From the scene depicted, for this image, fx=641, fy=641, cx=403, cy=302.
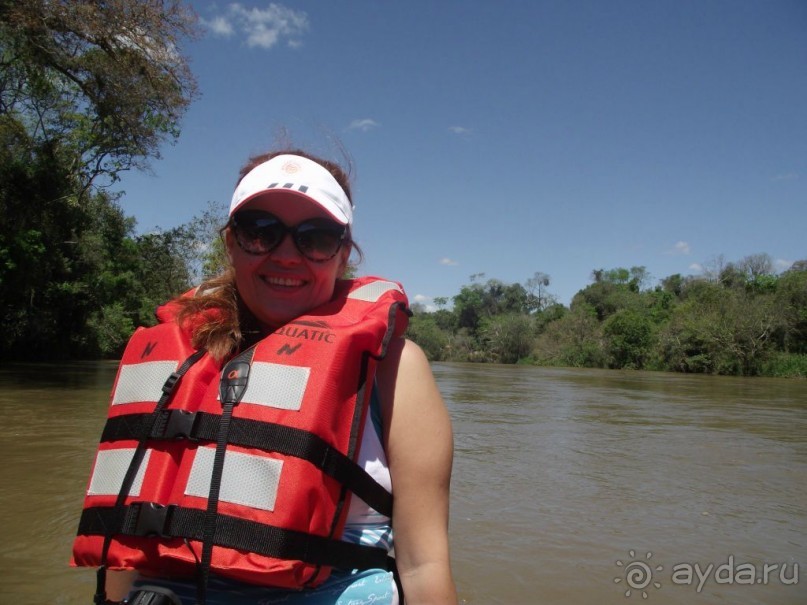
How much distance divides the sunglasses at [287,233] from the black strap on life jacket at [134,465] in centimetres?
32

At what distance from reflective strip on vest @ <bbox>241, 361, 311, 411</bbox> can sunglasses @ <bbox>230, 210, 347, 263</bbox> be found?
283 millimetres

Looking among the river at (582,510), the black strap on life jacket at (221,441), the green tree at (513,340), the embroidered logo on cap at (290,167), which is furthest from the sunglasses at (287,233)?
the green tree at (513,340)

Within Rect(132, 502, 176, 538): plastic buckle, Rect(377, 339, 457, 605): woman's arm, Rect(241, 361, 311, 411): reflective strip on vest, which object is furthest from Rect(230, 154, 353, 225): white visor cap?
Rect(132, 502, 176, 538): plastic buckle

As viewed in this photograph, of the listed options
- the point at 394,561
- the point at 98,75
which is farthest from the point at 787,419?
the point at 98,75

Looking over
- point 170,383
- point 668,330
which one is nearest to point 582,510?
point 170,383

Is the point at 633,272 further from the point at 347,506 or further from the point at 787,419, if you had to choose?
the point at 347,506

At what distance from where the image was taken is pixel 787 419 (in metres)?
12.2

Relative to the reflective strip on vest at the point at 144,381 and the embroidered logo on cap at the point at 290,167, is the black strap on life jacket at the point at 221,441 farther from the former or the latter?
the embroidered logo on cap at the point at 290,167

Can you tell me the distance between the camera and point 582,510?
5379 millimetres

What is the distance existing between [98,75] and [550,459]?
40.2ft

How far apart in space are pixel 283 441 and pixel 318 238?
0.50 metres

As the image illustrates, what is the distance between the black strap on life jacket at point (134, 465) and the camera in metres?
1.39

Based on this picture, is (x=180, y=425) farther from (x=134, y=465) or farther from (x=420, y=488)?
(x=420, y=488)

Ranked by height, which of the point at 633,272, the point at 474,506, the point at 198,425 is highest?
the point at 633,272
